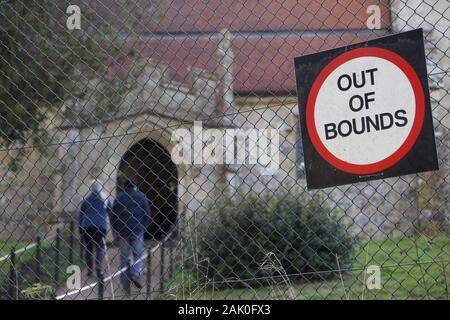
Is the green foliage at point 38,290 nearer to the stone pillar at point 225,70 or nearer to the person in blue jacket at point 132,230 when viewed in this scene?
the stone pillar at point 225,70

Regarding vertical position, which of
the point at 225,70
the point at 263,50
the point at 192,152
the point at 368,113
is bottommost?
the point at 368,113

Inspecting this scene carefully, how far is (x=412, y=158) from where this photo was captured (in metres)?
3.62

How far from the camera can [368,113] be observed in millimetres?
3684

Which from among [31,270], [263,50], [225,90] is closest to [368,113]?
[263,50]

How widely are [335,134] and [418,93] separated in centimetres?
44

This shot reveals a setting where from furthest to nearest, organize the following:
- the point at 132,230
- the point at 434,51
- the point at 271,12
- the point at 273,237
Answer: the point at 273,237
the point at 434,51
the point at 132,230
the point at 271,12

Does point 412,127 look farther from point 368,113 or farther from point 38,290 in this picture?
point 38,290

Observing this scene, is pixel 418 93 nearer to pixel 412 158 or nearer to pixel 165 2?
pixel 412 158

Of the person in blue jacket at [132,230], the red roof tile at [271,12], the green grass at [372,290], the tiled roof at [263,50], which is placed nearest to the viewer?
the red roof tile at [271,12]

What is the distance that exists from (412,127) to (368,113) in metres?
0.22

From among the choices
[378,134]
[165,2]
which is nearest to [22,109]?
[165,2]

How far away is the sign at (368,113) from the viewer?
3617 millimetres

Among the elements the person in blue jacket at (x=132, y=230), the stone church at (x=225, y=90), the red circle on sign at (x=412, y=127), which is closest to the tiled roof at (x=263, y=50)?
the stone church at (x=225, y=90)

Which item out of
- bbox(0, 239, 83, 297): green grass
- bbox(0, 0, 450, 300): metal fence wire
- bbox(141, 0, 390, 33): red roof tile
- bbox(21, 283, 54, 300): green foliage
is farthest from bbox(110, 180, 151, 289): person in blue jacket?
bbox(21, 283, 54, 300): green foliage
